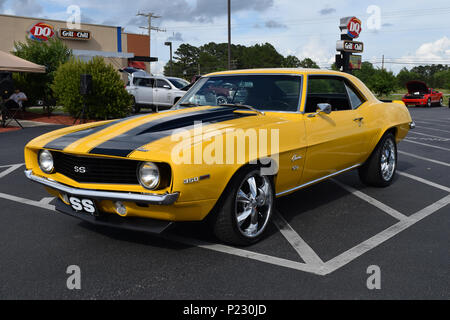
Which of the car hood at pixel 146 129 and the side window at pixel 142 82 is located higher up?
the side window at pixel 142 82

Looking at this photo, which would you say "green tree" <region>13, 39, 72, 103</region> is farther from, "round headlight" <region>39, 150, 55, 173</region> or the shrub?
"round headlight" <region>39, 150, 55, 173</region>

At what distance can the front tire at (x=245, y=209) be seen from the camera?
3.48 m

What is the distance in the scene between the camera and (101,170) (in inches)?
133

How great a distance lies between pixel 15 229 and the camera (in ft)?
13.7

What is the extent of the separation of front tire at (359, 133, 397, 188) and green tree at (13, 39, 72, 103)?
1539 cm

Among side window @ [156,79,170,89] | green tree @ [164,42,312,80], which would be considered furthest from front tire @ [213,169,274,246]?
green tree @ [164,42,312,80]

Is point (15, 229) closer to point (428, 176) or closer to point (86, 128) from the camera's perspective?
point (86, 128)

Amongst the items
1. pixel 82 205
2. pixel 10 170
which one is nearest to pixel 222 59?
pixel 10 170

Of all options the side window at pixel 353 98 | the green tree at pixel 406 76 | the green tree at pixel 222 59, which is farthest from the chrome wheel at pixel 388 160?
the green tree at pixel 222 59

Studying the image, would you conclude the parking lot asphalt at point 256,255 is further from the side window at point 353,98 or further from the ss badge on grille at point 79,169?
the side window at point 353,98

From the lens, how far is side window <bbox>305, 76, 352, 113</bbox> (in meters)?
4.93

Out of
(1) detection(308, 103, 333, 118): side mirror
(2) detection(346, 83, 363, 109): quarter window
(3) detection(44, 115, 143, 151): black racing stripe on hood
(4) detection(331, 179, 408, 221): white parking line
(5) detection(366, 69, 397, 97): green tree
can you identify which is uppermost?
(5) detection(366, 69, 397, 97): green tree

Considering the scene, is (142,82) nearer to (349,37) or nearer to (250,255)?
(349,37)
